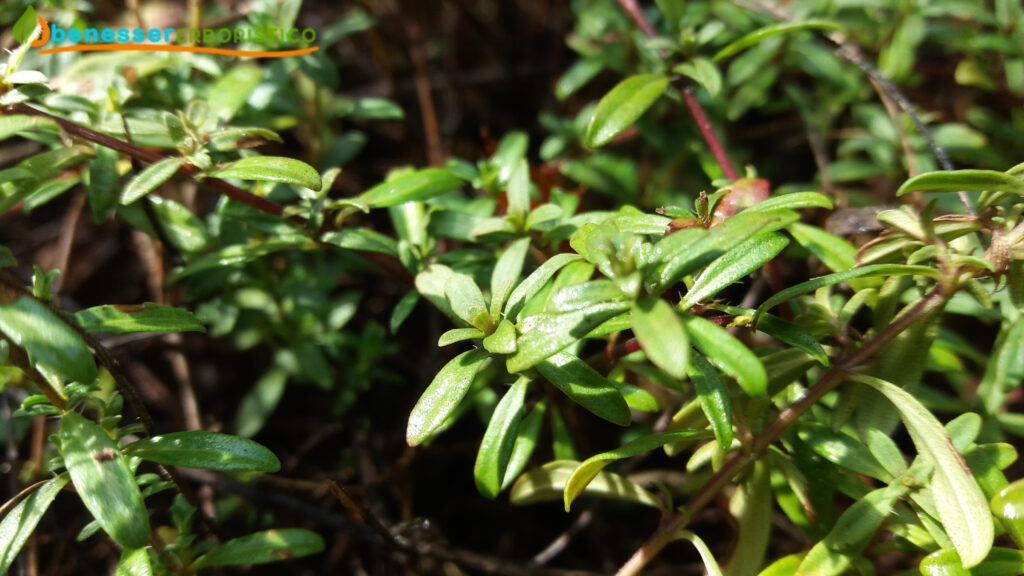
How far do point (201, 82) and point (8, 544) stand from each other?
147 centimetres

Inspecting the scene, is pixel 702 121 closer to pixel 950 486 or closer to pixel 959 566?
pixel 950 486

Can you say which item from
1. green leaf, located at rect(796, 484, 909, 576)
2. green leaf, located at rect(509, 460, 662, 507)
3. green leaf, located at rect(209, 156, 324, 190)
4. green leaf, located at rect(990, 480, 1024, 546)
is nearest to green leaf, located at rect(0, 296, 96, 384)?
green leaf, located at rect(209, 156, 324, 190)

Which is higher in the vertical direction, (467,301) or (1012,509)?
(467,301)

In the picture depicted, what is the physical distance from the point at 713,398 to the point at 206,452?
100 cm

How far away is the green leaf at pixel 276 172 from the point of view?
4.99 feet

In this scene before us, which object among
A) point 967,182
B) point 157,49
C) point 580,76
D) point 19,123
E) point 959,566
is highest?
point 157,49

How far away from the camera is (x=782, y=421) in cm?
149

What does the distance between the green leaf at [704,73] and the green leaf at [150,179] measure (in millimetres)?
1264

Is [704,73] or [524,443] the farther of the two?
[704,73]

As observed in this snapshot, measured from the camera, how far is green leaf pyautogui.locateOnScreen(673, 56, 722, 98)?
6.14 ft

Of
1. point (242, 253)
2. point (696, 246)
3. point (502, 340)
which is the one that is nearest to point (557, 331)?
point (502, 340)

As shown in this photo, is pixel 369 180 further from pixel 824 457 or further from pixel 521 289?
pixel 824 457

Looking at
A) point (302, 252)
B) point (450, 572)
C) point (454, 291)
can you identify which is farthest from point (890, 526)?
point (302, 252)

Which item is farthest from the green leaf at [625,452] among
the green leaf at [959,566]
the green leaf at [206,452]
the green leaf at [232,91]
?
the green leaf at [232,91]
